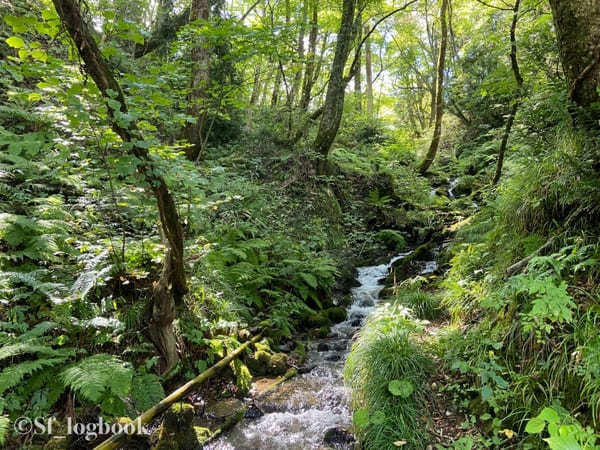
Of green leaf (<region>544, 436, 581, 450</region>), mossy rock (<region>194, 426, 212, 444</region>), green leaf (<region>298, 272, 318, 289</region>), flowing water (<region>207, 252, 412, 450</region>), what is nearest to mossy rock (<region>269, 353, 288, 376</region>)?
flowing water (<region>207, 252, 412, 450</region>)

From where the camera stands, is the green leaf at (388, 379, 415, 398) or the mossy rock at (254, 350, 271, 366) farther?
the mossy rock at (254, 350, 271, 366)

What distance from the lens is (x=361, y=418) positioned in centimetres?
301

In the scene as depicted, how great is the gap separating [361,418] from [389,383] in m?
0.39

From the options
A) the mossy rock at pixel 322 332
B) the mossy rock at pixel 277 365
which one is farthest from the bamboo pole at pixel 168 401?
the mossy rock at pixel 322 332

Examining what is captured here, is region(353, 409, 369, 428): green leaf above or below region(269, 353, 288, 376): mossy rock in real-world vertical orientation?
above

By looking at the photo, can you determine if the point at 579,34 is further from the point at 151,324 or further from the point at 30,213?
the point at 30,213

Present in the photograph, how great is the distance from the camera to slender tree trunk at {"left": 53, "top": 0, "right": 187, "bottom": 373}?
111 inches

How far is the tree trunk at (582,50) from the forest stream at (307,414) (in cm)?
390

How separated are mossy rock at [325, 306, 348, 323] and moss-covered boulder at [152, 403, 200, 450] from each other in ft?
11.8

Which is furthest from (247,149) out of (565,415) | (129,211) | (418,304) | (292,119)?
(565,415)

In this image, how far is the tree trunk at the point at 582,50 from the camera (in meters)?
3.39

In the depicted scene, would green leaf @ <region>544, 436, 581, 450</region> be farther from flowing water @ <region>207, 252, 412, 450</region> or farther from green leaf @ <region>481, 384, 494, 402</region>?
flowing water @ <region>207, 252, 412, 450</region>

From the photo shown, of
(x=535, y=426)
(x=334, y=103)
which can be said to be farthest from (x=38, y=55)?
(x=334, y=103)

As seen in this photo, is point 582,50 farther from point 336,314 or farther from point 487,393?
point 336,314
